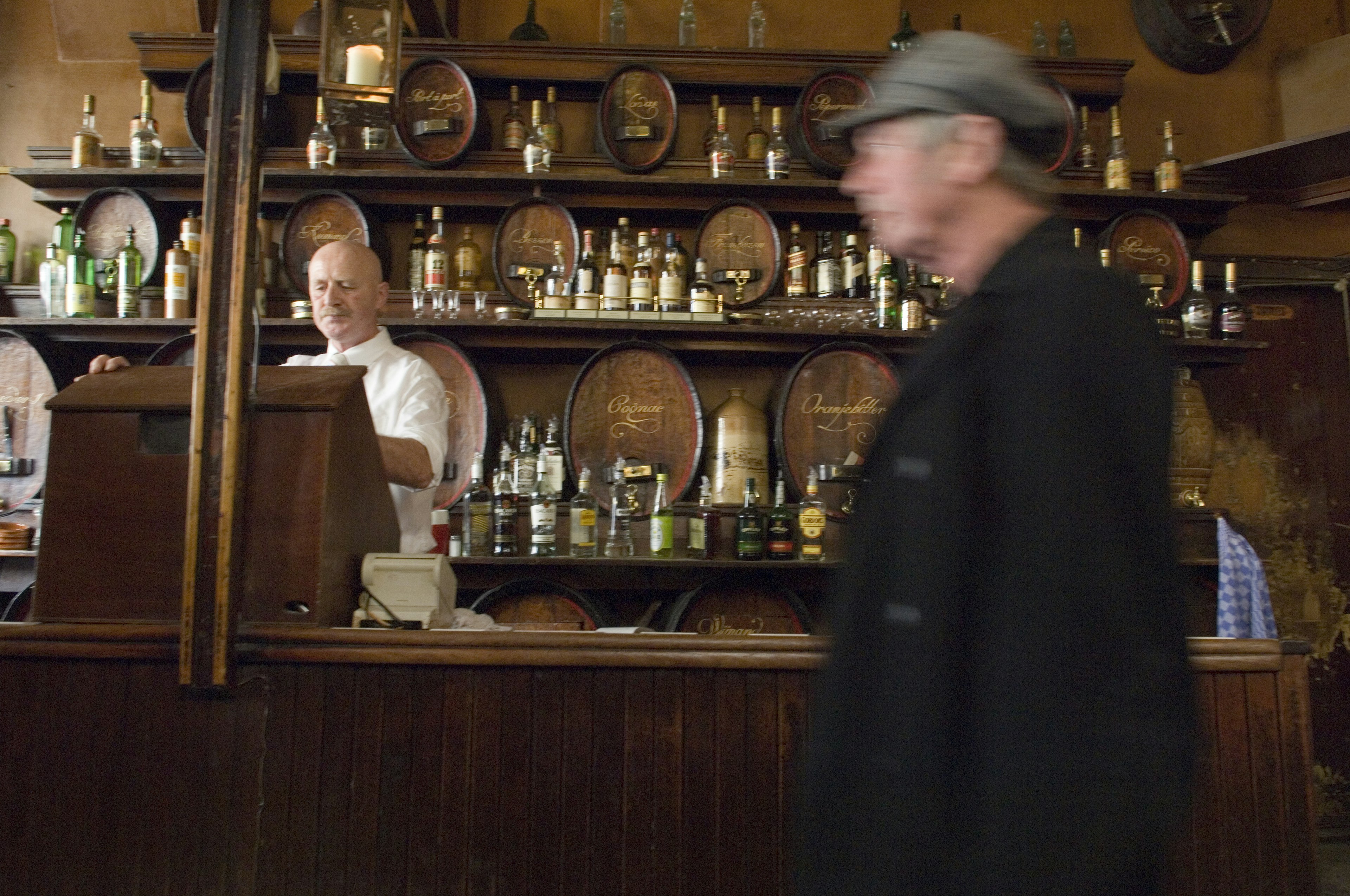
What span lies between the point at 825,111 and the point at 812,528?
1.69 metres

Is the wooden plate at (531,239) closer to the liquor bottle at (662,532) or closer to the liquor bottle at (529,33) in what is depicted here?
the liquor bottle at (529,33)

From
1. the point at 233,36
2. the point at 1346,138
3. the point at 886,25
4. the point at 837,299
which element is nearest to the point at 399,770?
the point at 233,36

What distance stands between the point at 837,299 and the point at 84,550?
2866 mm

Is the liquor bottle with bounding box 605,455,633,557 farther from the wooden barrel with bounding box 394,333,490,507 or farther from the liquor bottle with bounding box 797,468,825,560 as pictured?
the liquor bottle with bounding box 797,468,825,560

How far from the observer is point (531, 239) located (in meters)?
3.89

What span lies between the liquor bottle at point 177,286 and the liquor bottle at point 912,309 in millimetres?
2706

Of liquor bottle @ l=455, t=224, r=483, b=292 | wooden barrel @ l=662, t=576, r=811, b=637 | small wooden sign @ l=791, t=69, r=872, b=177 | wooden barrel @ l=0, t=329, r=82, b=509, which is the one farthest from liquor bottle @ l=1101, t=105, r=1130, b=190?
wooden barrel @ l=0, t=329, r=82, b=509

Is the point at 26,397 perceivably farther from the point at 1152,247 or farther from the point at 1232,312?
the point at 1232,312

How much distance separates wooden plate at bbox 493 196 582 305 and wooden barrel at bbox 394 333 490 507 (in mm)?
350

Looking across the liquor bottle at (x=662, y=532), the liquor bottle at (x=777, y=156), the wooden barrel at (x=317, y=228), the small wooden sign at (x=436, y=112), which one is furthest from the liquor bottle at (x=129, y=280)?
the liquor bottle at (x=777, y=156)

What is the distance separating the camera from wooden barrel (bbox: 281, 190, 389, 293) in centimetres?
381

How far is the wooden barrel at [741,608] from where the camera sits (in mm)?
3572

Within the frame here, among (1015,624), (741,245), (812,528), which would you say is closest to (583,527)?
(812,528)

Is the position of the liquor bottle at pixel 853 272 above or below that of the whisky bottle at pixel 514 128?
below
